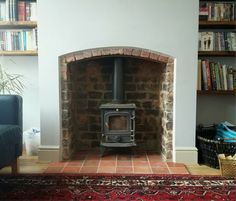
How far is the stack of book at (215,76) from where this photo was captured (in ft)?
10.3

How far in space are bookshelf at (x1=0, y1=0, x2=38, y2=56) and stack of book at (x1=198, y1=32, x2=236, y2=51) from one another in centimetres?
200

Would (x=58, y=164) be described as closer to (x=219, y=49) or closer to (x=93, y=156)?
(x=93, y=156)

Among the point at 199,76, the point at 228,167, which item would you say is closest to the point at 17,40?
the point at 199,76

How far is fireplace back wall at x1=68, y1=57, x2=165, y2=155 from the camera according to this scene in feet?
11.0

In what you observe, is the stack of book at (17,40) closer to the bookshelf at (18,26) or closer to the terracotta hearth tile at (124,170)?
the bookshelf at (18,26)

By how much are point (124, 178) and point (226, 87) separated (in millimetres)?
1687

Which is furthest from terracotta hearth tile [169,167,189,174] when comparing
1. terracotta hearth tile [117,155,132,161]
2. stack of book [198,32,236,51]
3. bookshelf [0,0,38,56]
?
bookshelf [0,0,38,56]

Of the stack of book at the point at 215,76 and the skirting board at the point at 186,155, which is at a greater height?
the stack of book at the point at 215,76

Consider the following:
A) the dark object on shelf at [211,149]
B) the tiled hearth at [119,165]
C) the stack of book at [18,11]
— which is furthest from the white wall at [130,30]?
the tiled hearth at [119,165]

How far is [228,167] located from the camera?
2.47 metres

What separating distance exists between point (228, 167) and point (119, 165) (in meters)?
1.08

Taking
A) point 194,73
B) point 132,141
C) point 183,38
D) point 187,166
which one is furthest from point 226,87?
point 132,141

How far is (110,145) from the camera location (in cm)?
303

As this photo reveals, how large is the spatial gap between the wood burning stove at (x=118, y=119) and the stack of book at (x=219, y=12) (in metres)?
1.14
